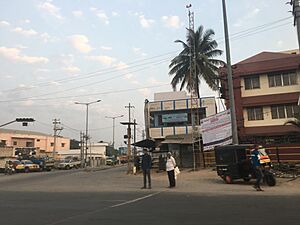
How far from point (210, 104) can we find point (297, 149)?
20275 millimetres

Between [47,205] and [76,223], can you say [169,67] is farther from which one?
[76,223]

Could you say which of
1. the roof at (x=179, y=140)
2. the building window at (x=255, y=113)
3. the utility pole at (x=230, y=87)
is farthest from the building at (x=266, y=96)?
the utility pole at (x=230, y=87)

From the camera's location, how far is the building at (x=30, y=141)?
3536 inches

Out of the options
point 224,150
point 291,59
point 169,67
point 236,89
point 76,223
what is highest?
point 169,67

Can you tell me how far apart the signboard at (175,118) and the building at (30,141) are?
47.2 metres

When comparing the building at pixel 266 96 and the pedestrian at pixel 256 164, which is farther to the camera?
the building at pixel 266 96

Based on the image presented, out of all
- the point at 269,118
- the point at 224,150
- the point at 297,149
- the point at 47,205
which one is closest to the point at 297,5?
the point at 224,150

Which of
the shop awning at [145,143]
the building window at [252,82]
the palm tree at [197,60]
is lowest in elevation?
the shop awning at [145,143]

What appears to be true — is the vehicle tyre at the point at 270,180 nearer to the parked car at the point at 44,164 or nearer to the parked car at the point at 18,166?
the parked car at the point at 18,166

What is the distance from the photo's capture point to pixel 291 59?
3278cm

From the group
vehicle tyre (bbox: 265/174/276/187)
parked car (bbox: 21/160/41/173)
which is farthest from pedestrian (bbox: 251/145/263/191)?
parked car (bbox: 21/160/41/173)

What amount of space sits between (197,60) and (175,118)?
27.4 feet

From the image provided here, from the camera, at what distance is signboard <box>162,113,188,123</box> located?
4500 centimetres

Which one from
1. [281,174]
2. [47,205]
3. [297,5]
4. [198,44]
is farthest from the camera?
[198,44]
